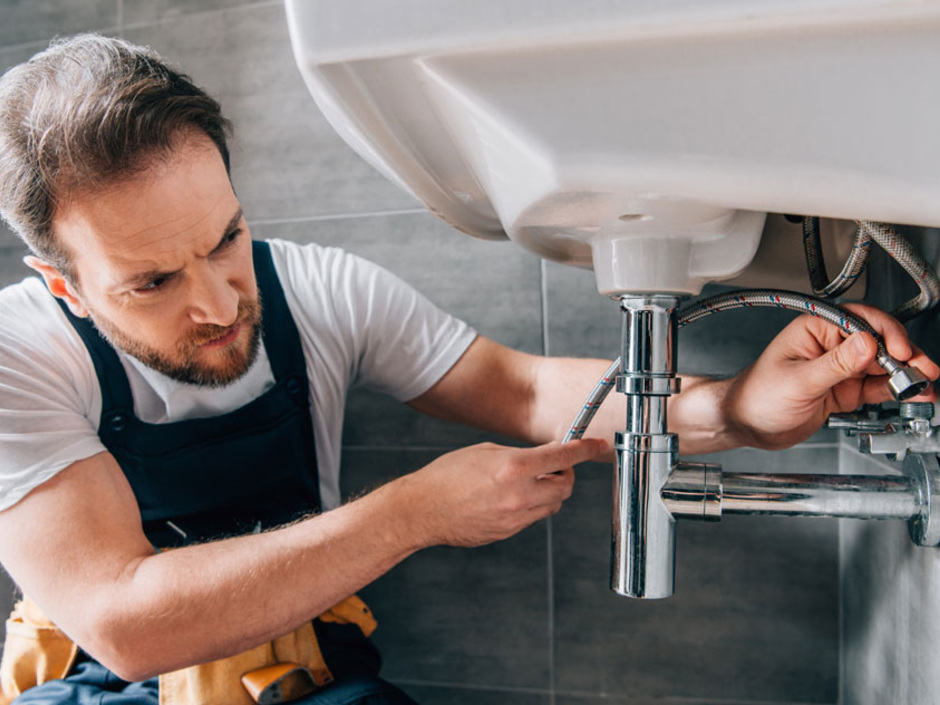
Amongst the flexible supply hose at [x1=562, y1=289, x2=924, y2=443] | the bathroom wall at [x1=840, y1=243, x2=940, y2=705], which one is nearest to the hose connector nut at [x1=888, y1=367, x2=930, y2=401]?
the flexible supply hose at [x1=562, y1=289, x2=924, y2=443]

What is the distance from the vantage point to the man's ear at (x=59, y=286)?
0.81 m

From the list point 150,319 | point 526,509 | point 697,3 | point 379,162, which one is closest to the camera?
point 697,3

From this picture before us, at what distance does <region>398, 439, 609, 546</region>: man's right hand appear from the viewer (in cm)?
63

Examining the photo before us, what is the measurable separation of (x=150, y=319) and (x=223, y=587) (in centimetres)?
30

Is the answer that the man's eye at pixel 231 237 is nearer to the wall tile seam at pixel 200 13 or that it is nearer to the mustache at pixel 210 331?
the mustache at pixel 210 331

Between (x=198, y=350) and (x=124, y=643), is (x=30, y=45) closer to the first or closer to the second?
(x=198, y=350)

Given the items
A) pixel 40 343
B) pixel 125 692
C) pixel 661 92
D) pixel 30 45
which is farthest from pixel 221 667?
pixel 30 45

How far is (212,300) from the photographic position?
2.54 feet

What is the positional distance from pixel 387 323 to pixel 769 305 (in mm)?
516

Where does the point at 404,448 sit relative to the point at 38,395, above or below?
below

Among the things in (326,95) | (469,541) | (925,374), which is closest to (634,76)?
(326,95)

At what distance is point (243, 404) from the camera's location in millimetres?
908

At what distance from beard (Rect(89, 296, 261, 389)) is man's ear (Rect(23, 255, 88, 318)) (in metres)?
0.02

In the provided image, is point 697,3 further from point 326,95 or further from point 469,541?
point 469,541
